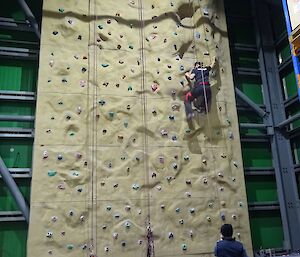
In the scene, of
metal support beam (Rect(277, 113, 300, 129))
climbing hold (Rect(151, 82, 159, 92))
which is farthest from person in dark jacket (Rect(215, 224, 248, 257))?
metal support beam (Rect(277, 113, 300, 129))

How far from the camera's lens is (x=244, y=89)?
18.9 feet

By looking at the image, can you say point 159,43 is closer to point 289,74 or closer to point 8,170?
point 289,74

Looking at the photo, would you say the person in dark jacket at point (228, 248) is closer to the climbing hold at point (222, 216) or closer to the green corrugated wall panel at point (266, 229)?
the climbing hold at point (222, 216)

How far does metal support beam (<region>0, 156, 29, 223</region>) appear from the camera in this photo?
418 centimetres

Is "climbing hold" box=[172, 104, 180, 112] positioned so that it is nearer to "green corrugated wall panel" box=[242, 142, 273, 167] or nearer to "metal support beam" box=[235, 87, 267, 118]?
"metal support beam" box=[235, 87, 267, 118]

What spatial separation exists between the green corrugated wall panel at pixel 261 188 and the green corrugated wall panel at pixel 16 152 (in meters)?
3.21

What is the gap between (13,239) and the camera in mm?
4320

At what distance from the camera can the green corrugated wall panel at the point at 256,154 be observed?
17.8 feet

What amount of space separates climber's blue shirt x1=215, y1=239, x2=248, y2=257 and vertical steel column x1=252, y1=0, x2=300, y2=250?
3025 mm

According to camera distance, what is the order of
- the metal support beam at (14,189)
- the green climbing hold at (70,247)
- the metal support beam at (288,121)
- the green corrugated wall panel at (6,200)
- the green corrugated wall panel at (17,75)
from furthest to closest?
the metal support beam at (288,121) < the green corrugated wall panel at (17,75) < the green corrugated wall panel at (6,200) < the metal support beam at (14,189) < the green climbing hold at (70,247)

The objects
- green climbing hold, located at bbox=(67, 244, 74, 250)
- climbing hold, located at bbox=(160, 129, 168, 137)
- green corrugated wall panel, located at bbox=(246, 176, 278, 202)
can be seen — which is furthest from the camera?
green corrugated wall panel, located at bbox=(246, 176, 278, 202)

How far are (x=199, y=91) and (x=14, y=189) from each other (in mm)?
2672

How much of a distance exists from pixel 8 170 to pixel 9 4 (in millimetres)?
2435

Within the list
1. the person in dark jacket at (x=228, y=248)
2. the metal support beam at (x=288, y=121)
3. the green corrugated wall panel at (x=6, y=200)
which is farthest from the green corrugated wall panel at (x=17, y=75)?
the metal support beam at (x=288, y=121)
